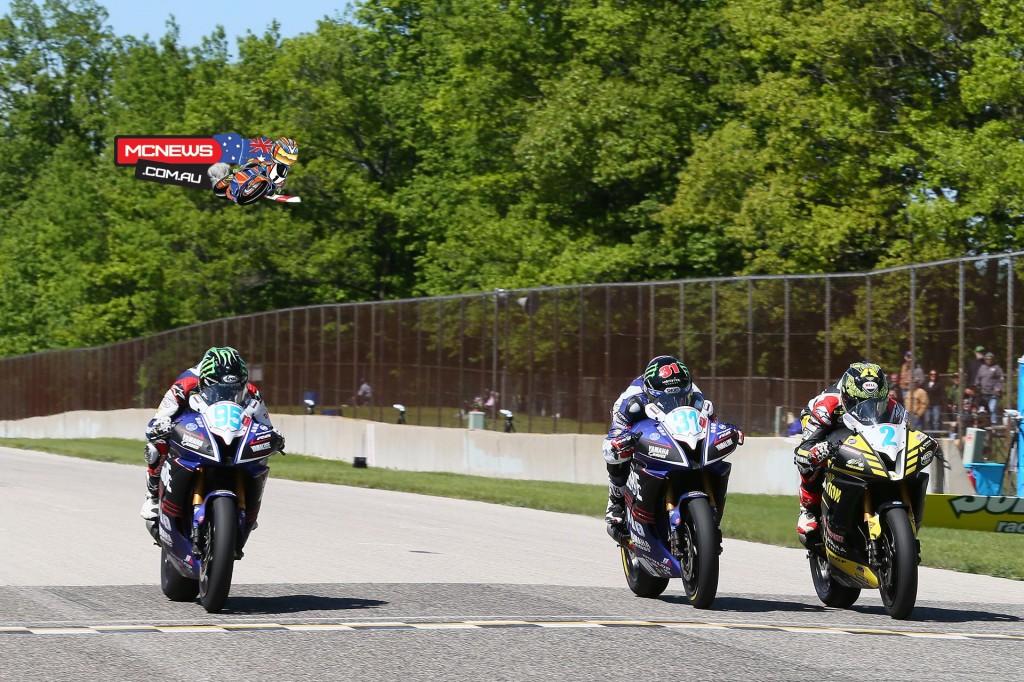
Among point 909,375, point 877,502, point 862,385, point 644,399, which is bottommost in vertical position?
point 877,502

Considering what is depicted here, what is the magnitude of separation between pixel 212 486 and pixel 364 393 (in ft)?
97.5

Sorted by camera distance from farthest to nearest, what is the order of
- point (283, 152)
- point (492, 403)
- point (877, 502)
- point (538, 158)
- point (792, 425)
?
1. point (283, 152)
2. point (538, 158)
3. point (492, 403)
4. point (792, 425)
5. point (877, 502)

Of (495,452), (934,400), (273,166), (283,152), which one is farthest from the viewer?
(283,152)

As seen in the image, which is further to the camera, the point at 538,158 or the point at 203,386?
the point at 538,158

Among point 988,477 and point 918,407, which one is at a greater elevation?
point 918,407

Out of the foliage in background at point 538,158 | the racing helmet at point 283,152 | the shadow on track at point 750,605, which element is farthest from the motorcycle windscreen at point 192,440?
the racing helmet at point 283,152

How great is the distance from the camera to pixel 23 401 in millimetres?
71625

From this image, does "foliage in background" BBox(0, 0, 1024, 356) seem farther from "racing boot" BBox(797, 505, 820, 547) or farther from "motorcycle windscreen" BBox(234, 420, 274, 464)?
"motorcycle windscreen" BBox(234, 420, 274, 464)

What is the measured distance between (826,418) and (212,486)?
3.73m

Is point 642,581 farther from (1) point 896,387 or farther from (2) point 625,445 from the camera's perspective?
(1) point 896,387

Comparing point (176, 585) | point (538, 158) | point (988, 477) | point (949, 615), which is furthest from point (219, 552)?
point (538, 158)

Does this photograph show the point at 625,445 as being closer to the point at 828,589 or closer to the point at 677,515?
the point at 677,515

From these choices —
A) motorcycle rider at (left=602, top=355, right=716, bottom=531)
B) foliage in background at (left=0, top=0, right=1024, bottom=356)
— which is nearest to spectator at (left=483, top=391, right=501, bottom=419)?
foliage in background at (left=0, top=0, right=1024, bottom=356)

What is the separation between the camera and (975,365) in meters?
21.9
